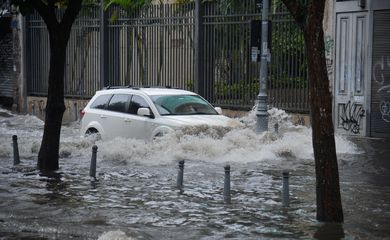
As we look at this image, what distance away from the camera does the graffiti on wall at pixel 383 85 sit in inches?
734

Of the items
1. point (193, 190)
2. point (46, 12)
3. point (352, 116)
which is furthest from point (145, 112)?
point (352, 116)

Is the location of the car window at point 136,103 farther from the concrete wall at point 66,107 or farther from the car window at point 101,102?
the concrete wall at point 66,107

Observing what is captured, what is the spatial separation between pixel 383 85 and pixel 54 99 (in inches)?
364

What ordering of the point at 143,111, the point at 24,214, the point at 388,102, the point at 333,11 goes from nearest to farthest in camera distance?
the point at 24,214 < the point at 143,111 < the point at 388,102 < the point at 333,11

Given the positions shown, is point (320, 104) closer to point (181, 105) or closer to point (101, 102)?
point (181, 105)

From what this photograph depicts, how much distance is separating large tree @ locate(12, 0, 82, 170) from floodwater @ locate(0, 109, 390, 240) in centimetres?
45

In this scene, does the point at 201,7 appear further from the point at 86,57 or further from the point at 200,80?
the point at 86,57

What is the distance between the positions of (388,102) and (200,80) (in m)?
7.10

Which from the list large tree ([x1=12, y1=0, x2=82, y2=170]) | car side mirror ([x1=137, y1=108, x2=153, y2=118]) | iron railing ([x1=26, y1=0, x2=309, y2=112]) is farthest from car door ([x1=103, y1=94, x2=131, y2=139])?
iron railing ([x1=26, y1=0, x2=309, y2=112])

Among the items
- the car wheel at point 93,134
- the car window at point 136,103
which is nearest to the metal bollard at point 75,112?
the car wheel at point 93,134

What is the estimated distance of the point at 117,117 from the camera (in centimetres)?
1669

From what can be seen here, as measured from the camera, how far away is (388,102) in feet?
61.2

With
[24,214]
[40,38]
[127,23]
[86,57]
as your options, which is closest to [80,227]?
[24,214]

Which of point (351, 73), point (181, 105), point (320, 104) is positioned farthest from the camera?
point (351, 73)
